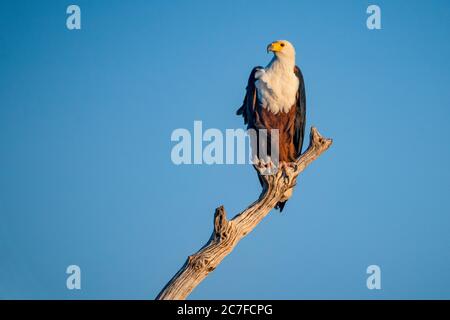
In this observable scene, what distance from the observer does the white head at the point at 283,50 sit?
12.6 m

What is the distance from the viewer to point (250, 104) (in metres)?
12.5

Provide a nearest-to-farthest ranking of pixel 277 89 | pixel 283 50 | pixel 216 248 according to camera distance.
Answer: pixel 216 248 < pixel 277 89 < pixel 283 50

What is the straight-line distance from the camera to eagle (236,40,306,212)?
40.9 ft

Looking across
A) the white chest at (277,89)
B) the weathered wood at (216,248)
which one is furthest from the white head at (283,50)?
the weathered wood at (216,248)

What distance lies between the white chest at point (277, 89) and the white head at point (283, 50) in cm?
17

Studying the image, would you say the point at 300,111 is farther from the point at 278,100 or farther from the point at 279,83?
the point at 279,83

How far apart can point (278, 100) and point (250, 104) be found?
1.37ft

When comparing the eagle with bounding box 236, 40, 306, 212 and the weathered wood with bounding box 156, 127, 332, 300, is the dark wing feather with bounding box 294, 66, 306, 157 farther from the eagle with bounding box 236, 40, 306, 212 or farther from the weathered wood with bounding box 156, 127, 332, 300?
the weathered wood with bounding box 156, 127, 332, 300

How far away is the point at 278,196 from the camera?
34.3 ft

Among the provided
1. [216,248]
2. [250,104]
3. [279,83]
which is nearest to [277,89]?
[279,83]
